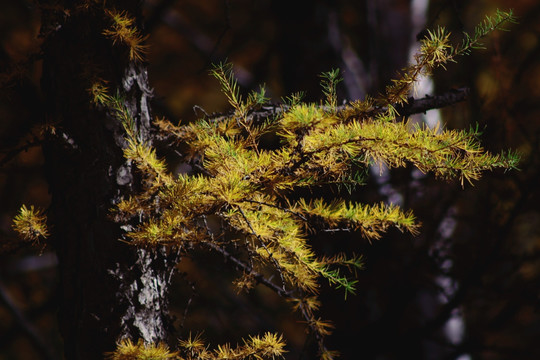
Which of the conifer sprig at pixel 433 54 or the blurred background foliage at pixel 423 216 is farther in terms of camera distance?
the blurred background foliage at pixel 423 216

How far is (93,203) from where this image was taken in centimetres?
156

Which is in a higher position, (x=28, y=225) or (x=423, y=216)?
(x=423, y=216)

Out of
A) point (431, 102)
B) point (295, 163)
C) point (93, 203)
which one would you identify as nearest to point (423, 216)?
point (431, 102)

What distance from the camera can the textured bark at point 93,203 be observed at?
1528mm

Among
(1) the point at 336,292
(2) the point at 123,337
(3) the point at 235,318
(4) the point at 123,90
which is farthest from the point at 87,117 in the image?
(3) the point at 235,318

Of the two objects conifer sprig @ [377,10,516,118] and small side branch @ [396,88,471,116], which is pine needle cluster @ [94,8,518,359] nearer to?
conifer sprig @ [377,10,516,118]

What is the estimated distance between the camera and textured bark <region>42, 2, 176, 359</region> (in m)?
1.53

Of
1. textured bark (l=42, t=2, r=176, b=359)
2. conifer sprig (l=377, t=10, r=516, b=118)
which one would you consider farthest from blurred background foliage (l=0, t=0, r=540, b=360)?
conifer sprig (l=377, t=10, r=516, b=118)

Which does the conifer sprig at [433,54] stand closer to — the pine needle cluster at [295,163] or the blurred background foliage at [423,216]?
the pine needle cluster at [295,163]

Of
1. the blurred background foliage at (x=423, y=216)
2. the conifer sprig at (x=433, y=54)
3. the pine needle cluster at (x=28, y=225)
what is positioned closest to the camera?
the conifer sprig at (x=433, y=54)

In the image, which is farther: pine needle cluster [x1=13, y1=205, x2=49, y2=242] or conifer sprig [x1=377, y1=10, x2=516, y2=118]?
pine needle cluster [x1=13, y1=205, x2=49, y2=242]

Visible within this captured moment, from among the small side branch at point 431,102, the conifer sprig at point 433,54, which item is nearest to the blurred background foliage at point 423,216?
the small side branch at point 431,102

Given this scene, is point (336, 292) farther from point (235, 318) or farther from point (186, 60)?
point (186, 60)

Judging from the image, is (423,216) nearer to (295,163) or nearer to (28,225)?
(295,163)
